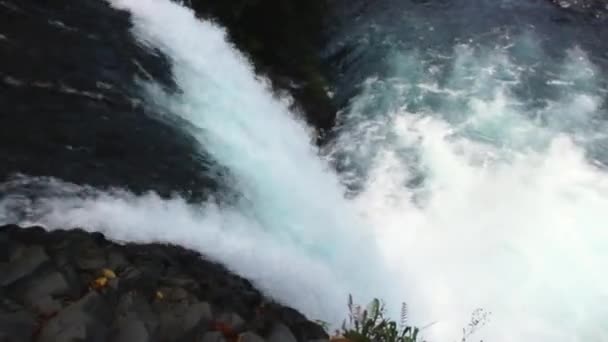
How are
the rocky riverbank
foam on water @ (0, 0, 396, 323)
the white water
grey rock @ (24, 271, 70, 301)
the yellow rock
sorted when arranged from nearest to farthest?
1. the rocky riverbank
2. grey rock @ (24, 271, 70, 301)
3. the yellow rock
4. foam on water @ (0, 0, 396, 323)
5. the white water

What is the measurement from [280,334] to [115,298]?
0.82 metres

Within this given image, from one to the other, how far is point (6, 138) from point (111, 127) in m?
0.74

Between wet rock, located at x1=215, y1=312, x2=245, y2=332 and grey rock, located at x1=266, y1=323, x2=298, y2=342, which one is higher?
grey rock, located at x1=266, y1=323, x2=298, y2=342

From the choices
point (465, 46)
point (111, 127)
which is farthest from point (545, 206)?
point (111, 127)

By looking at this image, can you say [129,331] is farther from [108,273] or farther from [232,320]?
[232,320]

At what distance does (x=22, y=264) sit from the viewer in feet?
9.97

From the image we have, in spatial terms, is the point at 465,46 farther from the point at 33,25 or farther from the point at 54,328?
the point at 54,328

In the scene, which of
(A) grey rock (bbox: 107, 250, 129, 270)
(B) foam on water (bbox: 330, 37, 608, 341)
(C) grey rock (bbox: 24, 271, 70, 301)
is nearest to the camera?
(C) grey rock (bbox: 24, 271, 70, 301)

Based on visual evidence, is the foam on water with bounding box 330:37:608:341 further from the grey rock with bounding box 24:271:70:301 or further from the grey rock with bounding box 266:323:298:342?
the grey rock with bounding box 24:271:70:301

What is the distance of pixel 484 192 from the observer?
637cm

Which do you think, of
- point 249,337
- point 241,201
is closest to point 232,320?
point 249,337

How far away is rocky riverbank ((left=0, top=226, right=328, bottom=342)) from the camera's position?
9.16 ft

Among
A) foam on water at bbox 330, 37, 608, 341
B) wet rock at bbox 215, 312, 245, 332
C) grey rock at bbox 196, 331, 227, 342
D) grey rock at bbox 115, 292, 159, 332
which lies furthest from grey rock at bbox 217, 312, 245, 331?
foam on water at bbox 330, 37, 608, 341

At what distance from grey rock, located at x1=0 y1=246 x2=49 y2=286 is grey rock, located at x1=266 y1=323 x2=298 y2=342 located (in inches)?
43.5
